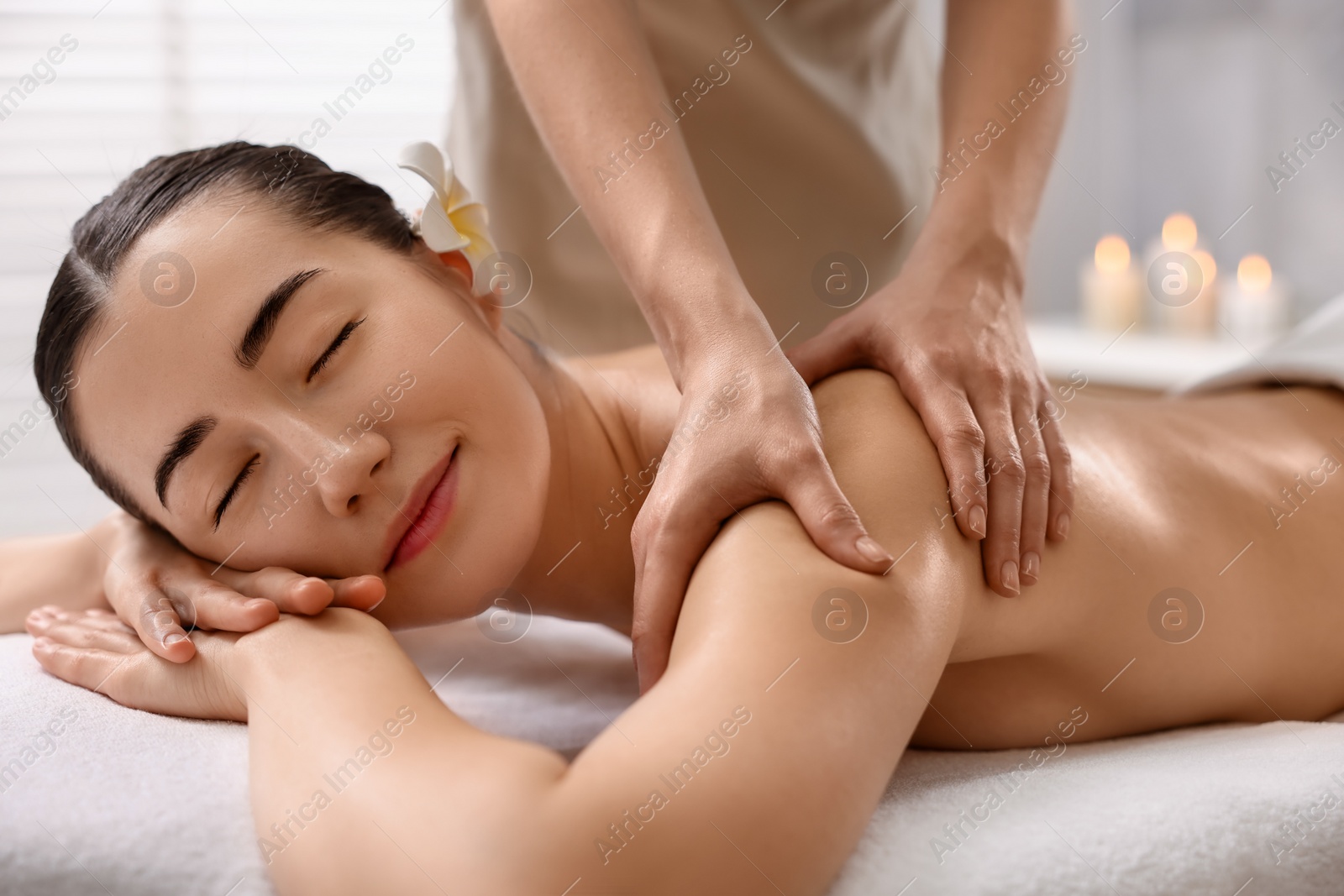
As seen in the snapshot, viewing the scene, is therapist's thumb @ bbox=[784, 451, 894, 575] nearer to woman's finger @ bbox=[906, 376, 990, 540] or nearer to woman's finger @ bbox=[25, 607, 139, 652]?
woman's finger @ bbox=[906, 376, 990, 540]

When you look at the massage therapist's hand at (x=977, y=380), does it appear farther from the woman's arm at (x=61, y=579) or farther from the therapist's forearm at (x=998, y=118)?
the woman's arm at (x=61, y=579)

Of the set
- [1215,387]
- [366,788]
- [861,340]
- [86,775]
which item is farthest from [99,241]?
[1215,387]

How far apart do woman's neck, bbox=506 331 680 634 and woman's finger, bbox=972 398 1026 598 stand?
A: 37 centimetres

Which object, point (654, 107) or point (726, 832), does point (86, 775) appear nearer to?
point (726, 832)

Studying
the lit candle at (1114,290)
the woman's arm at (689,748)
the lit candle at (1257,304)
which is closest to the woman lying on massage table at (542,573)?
the woman's arm at (689,748)

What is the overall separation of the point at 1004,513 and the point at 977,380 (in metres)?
0.13

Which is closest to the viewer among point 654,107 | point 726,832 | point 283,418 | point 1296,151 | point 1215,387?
point 726,832

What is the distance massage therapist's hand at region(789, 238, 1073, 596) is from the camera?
84 centimetres

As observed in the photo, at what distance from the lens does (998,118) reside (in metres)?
1.16

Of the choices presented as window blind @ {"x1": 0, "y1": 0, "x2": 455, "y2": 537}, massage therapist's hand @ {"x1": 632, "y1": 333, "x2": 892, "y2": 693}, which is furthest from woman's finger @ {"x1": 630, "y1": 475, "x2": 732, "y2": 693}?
window blind @ {"x1": 0, "y1": 0, "x2": 455, "y2": 537}

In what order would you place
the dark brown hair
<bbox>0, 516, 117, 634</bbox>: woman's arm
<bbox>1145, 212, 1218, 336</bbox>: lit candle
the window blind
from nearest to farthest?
the dark brown hair → <bbox>0, 516, 117, 634</bbox>: woman's arm → the window blind → <bbox>1145, 212, 1218, 336</bbox>: lit candle

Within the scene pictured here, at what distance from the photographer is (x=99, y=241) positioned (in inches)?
38.3

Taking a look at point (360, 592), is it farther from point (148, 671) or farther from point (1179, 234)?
point (1179, 234)

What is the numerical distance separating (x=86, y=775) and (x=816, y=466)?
57cm
